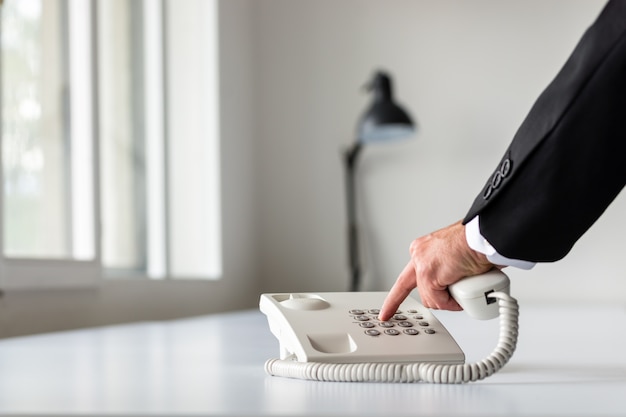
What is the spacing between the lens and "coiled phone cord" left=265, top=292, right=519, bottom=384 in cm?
86

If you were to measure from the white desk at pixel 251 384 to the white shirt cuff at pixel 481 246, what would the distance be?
13 cm

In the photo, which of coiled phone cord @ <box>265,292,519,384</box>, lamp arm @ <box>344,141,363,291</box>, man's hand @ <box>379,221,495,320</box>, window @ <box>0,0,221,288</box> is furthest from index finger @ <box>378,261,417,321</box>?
lamp arm @ <box>344,141,363,291</box>

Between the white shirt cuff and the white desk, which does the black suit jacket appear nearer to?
the white shirt cuff

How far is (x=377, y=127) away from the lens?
3.22 meters

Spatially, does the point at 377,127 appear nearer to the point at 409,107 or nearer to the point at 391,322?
the point at 409,107

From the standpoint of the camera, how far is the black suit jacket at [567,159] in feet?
2.84

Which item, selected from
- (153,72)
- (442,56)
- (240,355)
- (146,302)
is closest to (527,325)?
(240,355)

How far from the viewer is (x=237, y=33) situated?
145 inches

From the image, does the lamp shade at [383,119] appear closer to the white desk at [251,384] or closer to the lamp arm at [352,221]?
the lamp arm at [352,221]

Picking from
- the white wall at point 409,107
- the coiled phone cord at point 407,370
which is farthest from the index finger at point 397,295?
the white wall at point 409,107

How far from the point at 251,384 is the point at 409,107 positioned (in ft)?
9.74

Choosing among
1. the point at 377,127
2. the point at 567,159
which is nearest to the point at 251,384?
the point at 567,159

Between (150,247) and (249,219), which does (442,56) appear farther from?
(150,247)

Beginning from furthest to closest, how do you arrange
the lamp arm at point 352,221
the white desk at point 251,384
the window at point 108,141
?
Result: the lamp arm at point 352,221 → the window at point 108,141 → the white desk at point 251,384
